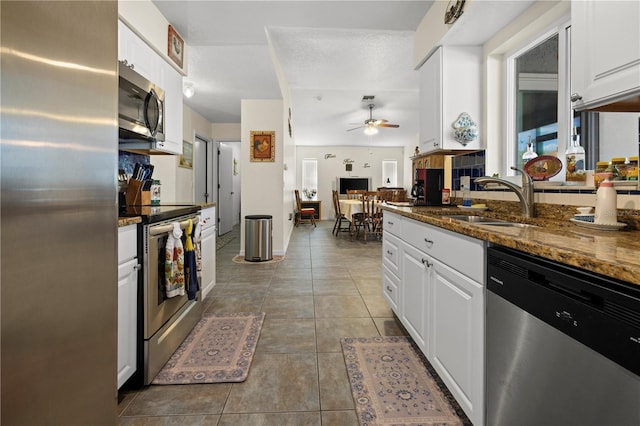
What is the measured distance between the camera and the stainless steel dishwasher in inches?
25.1

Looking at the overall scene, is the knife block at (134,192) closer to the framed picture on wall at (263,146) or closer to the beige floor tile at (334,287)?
the beige floor tile at (334,287)

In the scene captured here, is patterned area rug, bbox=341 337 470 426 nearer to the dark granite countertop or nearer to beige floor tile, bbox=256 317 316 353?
beige floor tile, bbox=256 317 316 353

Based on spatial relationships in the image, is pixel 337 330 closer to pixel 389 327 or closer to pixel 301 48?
pixel 389 327

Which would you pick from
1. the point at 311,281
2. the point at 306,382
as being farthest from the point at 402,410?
the point at 311,281

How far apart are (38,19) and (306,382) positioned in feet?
5.48

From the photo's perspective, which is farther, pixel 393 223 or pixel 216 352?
pixel 393 223

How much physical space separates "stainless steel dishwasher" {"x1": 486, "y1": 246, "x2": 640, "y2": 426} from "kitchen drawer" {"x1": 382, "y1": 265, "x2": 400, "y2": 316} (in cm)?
107

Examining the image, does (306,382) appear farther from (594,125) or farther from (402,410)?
(594,125)

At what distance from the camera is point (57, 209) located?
63cm

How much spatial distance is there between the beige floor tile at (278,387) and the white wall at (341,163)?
344 inches

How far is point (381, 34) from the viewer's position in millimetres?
3314

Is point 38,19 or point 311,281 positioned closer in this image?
Result: point 38,19

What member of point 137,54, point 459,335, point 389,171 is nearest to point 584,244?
point 459,335

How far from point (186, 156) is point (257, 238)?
6.85ft
